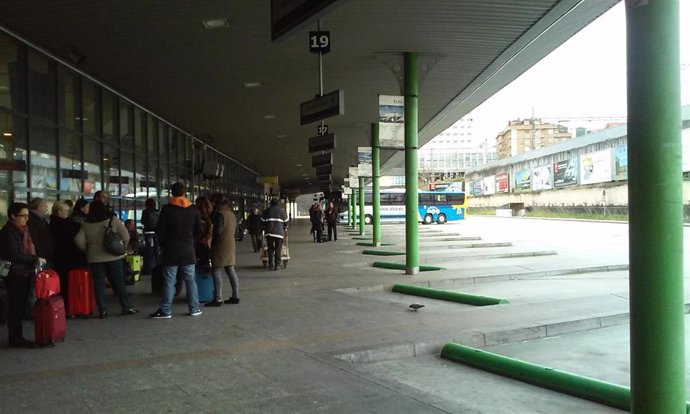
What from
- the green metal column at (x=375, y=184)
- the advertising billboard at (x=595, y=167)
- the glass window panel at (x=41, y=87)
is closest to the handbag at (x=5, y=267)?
the glass window panel at (x=41, y=87)

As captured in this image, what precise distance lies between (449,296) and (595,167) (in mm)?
52408

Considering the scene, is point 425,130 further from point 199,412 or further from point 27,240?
point 199,412

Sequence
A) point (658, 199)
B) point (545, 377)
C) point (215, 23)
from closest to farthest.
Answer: point (658, 199), point (545, 377), point (215, 23)

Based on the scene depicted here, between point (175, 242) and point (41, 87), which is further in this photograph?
point (41, 87)

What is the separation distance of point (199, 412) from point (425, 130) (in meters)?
20.1

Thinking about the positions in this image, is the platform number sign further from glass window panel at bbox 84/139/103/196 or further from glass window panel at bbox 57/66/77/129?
glass window panel at bbox 84/139/103/196

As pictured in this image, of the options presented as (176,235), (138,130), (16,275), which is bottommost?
(16,275)

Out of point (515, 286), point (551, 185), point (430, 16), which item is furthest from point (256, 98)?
point (551, 185)

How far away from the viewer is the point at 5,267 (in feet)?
20.0

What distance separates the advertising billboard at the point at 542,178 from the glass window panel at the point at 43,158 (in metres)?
63.4

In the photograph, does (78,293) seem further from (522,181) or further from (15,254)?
(522,181)

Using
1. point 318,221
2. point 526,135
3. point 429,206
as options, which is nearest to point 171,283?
point 318,221

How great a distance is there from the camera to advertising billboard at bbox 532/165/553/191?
6781 cm

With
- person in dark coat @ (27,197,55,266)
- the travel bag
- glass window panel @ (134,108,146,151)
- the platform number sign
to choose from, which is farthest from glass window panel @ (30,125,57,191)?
the platform number sign
